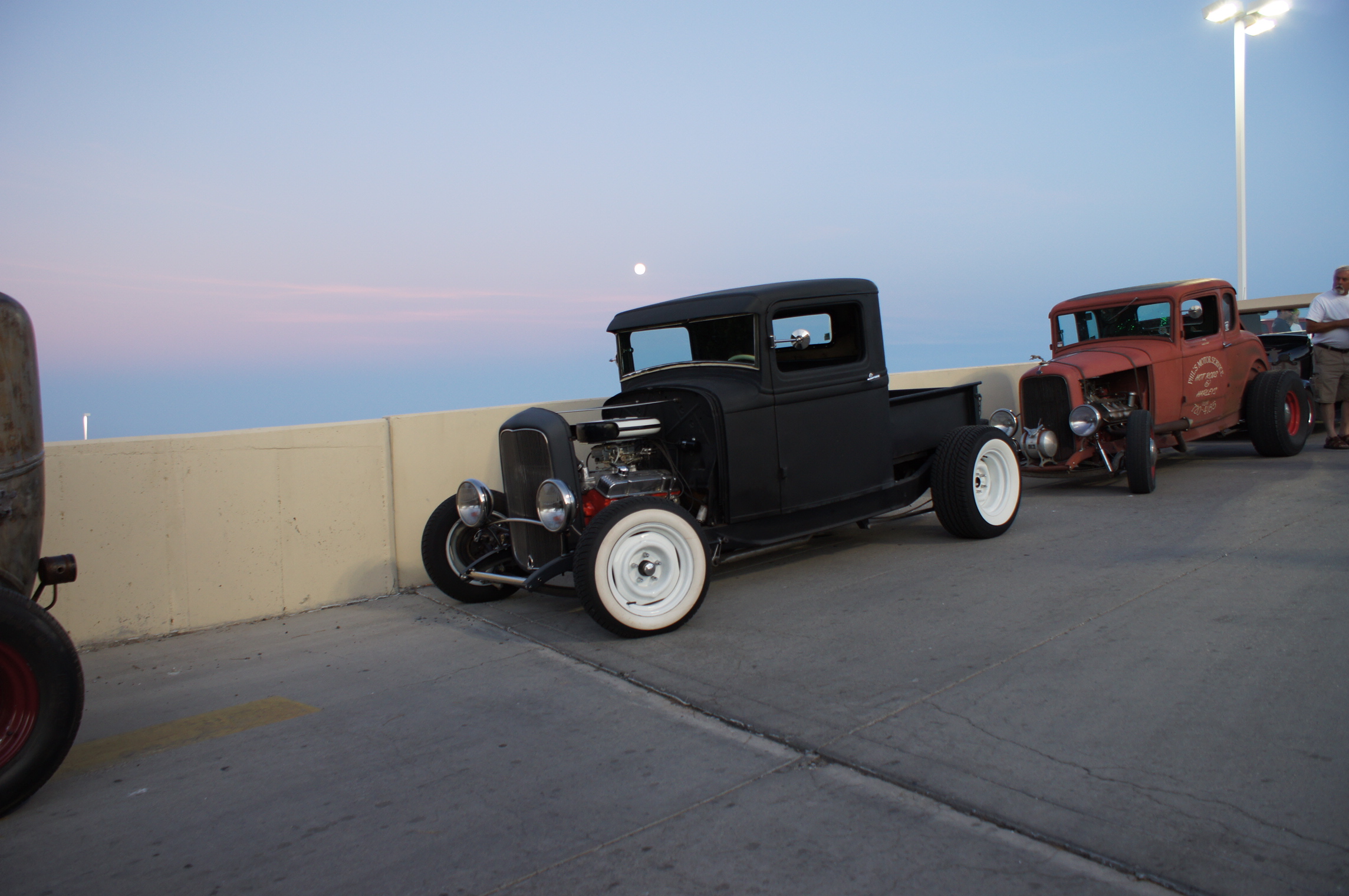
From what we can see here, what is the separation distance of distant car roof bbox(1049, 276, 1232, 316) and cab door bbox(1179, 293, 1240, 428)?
12 cm

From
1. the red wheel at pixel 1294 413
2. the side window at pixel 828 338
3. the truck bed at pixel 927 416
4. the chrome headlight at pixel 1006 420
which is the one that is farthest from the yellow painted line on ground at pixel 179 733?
the red wheel at pixel 1294 413

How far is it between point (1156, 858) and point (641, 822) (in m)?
1.39

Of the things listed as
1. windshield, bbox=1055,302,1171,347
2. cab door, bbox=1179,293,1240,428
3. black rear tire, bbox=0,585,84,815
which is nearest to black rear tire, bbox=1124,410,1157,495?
cab door, bbox=1179,293,1240,428

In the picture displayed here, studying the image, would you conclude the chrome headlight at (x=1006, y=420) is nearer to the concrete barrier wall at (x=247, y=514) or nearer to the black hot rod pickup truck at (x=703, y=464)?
the black hot rod pickup truck at (x=703, y=464)

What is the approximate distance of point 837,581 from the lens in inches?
214

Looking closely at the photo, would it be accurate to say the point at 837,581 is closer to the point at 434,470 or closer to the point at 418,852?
the point at 434,470

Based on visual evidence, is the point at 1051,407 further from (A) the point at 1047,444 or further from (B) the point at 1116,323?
(B) the point at 1116,323

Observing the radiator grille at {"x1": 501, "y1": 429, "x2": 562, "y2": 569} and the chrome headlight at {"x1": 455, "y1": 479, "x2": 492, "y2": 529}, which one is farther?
the chrome headlight at {"x1": 455, "y1": 479, "x2": 492, "y2": 529}

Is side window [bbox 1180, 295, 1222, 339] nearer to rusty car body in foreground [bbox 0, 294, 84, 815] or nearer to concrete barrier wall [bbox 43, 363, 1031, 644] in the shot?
concrete barrier wall [bbox 43, 363, 1031, 644]

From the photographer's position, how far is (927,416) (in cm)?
646

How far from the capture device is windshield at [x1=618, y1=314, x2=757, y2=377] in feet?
18.1

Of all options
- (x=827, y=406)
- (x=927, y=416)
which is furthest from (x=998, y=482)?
(x=827, y=406)

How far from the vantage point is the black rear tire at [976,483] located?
6113mm

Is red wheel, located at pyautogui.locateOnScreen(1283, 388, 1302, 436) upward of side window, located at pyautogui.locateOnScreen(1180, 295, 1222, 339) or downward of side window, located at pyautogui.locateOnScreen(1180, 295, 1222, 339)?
downward
